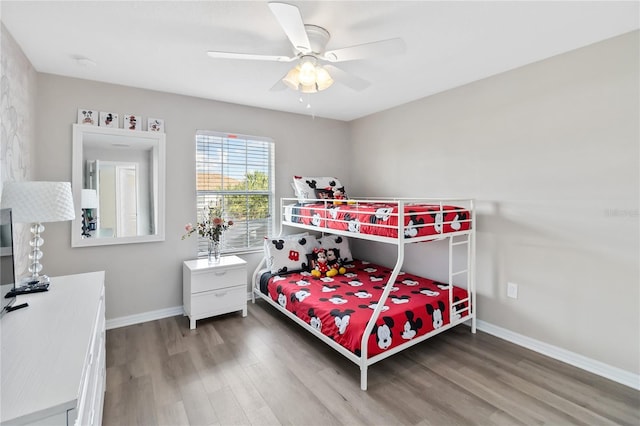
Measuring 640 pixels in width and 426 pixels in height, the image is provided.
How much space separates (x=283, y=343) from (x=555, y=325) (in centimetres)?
222

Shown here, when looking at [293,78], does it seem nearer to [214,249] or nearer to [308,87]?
[308,87]

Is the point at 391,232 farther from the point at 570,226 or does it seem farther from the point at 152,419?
the point at 152,419

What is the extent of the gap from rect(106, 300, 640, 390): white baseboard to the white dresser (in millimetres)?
1543

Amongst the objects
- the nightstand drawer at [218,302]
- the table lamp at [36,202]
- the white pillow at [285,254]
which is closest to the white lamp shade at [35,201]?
the table lamp at [36,202]

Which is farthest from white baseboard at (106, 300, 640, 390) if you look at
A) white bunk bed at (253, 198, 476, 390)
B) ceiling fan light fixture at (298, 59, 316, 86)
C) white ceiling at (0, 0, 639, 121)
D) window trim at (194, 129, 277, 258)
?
ceiling fan light fixture at (298, 59, 316, 86)

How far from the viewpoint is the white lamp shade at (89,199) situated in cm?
280

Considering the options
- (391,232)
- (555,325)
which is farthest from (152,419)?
(555,325)

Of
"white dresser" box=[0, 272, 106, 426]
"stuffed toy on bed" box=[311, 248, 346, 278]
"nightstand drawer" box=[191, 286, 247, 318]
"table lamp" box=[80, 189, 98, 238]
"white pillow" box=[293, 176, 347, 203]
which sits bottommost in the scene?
"nightstand drawer" box=[191, 286, 247, 318]

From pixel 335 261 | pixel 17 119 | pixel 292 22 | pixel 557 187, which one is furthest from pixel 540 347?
pixel 17 119

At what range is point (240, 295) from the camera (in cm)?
321

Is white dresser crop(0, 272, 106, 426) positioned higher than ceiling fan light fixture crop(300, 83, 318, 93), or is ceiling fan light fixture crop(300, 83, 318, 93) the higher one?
ceiling fan light fixture crop(300, 83, 318, 93)

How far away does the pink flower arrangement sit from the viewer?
3199 millimetres

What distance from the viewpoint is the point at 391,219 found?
230cm

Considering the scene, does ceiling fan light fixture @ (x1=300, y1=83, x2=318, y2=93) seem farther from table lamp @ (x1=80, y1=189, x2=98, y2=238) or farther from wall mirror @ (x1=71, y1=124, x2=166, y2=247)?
table lamp @ (x1=80, y1=189, x2=98, y2=238)
